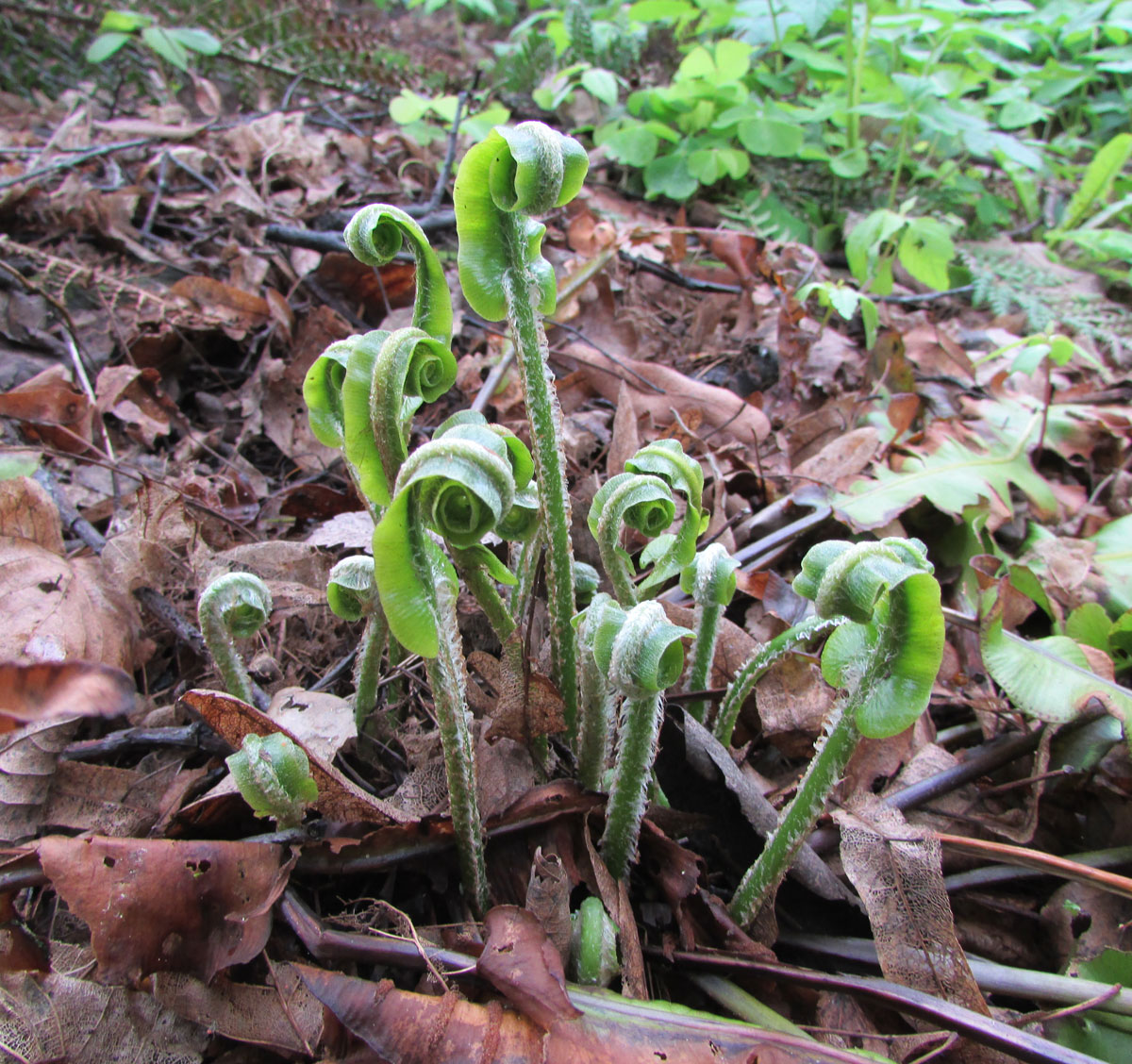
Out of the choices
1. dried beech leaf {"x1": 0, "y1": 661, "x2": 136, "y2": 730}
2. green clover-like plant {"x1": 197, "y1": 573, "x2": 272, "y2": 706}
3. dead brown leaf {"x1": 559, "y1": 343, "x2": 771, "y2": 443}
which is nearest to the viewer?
dried beech leaf {"x1": 0, "y1": 661, "x2": 136, "y2": 730}

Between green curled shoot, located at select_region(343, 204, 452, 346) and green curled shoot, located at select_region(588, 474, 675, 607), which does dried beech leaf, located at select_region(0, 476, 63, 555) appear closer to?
green curled shoot, located at select_region(343, 204, 452, 346)

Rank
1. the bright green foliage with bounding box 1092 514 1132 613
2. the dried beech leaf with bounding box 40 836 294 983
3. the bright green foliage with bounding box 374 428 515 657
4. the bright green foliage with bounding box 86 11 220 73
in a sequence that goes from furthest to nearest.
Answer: the bright green foliage with bounding box 86 11 220 73 → the bright green foliage with bounding box 1092 514 1132 613 → the dried beech leaf with bounding box 40 836 294 983 → the bright green foliage with bounding box 374 428 515 657

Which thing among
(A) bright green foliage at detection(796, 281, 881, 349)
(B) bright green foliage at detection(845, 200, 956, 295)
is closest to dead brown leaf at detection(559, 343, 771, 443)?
(A) bright green foliage at detection(796, 281, 881, 349)

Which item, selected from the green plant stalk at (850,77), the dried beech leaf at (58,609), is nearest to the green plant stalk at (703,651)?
the dried beech leaf at (58,609)

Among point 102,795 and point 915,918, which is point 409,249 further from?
point 915,918

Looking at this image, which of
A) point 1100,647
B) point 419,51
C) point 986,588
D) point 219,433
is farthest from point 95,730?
point 419,51

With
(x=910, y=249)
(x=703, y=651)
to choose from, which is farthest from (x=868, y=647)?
(x=910, y=249)

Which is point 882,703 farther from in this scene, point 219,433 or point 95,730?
point 219,433
